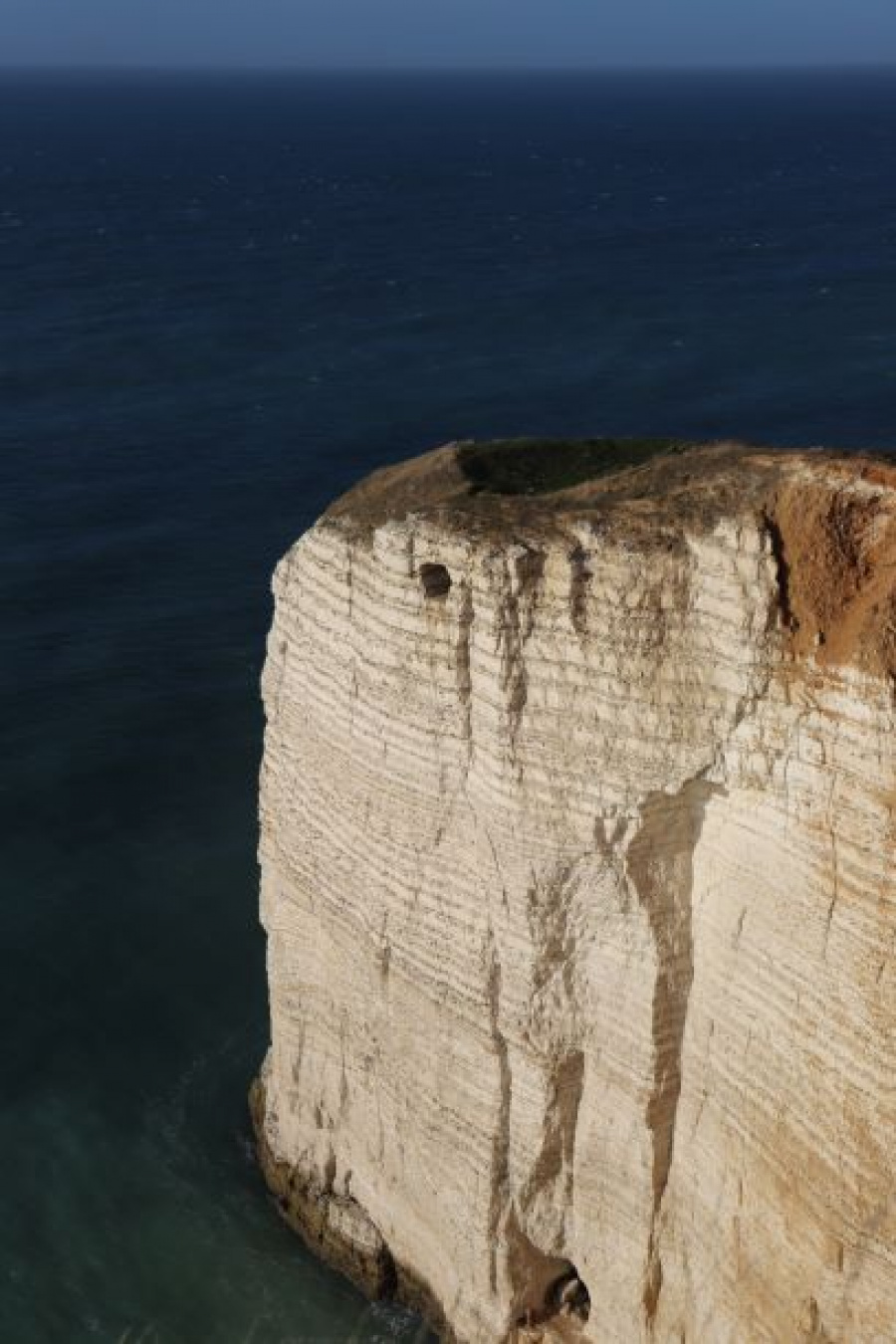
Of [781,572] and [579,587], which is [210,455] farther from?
[781,572]

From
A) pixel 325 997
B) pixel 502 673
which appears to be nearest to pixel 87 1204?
pixel 325 997

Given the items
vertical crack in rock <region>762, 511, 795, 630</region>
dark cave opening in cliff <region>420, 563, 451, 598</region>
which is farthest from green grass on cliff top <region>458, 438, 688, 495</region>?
vertical crack in rock <region>762, 511, 795, 630</region>

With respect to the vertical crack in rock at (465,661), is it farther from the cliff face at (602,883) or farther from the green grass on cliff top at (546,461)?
the green grass on cliff top at (546,461)

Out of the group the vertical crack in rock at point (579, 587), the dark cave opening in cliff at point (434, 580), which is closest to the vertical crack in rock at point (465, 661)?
the dark cave opening in cliff at point (434, 580)

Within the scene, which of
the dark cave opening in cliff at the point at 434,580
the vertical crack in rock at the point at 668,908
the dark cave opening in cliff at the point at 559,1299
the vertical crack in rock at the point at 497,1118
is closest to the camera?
the vertical crack in rock at the point at 668,908

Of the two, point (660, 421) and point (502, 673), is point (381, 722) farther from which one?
point (660, 421)
